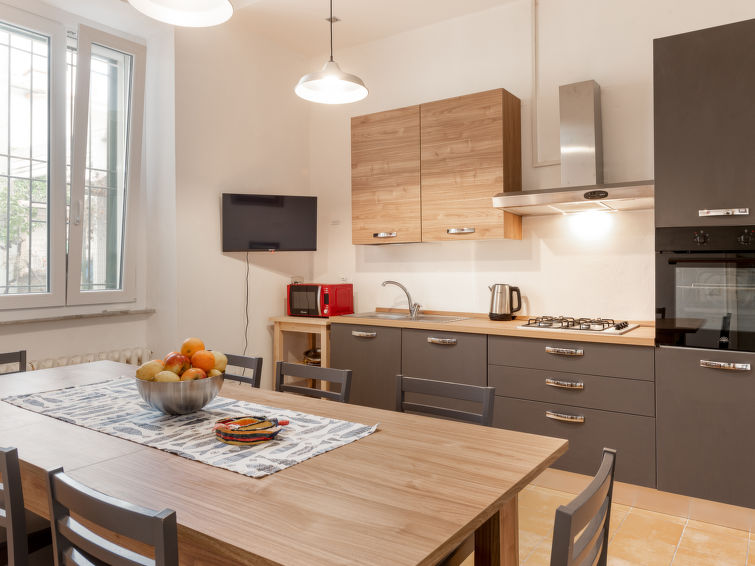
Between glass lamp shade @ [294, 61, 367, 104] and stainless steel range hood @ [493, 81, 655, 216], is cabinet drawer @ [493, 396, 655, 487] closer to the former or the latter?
stainless steel range hood @ [493, 81, 655, 216]

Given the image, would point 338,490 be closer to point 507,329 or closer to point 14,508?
point 14,508

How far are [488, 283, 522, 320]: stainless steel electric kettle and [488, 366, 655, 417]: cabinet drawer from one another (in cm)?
50

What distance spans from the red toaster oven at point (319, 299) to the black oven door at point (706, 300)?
2184 millimetres

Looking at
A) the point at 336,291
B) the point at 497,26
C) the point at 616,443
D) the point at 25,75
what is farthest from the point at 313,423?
the point at 497,26

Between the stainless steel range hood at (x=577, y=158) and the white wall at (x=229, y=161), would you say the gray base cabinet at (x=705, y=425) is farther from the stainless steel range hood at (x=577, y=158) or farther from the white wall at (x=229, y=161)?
the white wall at (x=229, y=161)

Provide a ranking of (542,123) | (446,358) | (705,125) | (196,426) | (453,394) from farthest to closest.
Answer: (542,123), (446,358), (705,125), (453,394), (196,426)

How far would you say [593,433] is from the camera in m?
2.82

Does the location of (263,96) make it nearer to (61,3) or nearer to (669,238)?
(61,3)

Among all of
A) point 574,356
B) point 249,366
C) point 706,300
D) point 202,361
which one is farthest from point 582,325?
point 202,361

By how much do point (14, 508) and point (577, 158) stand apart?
3.04 meters

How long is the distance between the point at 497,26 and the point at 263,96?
1.79m

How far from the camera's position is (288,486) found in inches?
46.4

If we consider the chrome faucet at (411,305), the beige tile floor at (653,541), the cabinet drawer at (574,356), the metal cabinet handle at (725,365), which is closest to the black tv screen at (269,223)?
the chrome faucet at (411,305)

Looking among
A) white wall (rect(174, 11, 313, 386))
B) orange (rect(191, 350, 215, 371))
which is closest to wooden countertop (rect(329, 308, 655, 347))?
white wall (rect(174, 11, 313, 386))
